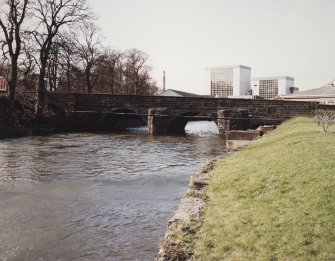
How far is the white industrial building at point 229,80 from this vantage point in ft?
358

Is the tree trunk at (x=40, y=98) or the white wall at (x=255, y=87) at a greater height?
the white wall at (x=255, y=87)

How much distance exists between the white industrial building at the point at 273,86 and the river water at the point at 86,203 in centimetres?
9091

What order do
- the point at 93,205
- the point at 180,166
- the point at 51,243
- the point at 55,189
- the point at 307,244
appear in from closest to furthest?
the point at 307,244 → the point at 51,243 → the point at 93,205 → the point at 55,189 → the point at 180,166

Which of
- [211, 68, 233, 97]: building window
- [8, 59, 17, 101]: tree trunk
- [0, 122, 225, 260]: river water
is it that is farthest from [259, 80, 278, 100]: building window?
[0, 122, 225, 260]: river water

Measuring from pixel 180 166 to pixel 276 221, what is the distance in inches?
380

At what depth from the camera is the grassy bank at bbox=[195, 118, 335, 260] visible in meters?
4.45

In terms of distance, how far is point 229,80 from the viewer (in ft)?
361

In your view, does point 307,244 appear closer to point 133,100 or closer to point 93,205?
point 93,205

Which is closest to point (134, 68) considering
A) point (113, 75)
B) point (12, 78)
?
point (113, 75)

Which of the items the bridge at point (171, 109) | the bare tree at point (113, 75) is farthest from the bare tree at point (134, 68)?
the bridge at point (171, 109)

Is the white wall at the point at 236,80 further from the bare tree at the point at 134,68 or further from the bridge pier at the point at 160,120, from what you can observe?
the bridge pier at the point at 160,120

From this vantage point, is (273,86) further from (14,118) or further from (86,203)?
(86,203)

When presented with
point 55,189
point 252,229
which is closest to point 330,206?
point 252,229

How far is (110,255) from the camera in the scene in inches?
225
